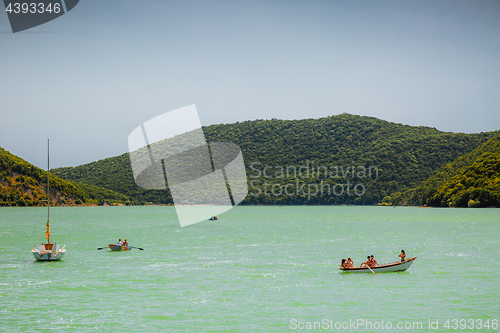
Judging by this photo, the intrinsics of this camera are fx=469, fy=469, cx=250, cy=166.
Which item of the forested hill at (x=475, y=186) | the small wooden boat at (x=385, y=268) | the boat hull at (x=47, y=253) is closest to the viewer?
the small wooden boat at (x=385, y=268)

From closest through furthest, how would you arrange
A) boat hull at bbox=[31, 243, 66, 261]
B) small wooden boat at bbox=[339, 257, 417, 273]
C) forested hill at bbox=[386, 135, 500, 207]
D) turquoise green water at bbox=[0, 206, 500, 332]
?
turquoise green water at bbox=[0, 206, 500, 332] → small wooden boat at bbox=[339, 257, 417, 273] → boat hull at bbox=[31, 243, 66, 261] → forested hill at bbox=[386, 135, 500, 207]

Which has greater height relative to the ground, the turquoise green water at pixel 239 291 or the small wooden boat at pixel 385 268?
the small wooden boat at pixel 385 268

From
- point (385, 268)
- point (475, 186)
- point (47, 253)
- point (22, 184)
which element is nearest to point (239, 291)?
point (385, 268)

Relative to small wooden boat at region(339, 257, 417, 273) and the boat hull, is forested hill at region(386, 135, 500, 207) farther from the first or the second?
the boat hull

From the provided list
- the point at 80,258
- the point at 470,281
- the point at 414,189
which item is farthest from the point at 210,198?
the point at 470,281

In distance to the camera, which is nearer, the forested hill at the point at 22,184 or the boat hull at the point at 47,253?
the boat hull at the point at 47,253

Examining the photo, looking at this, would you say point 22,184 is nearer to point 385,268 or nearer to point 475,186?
point 475,186

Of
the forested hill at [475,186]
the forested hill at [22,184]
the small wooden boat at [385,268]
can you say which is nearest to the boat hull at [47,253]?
the small wooden boat at [385,268]

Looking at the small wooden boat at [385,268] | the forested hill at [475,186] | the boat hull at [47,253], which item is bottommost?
the small wooden boat at [385,268]

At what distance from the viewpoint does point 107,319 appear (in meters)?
22.9

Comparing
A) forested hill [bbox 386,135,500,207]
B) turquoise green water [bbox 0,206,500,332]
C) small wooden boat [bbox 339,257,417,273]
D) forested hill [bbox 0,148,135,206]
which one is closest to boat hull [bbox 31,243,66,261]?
turquoise green water [bbox 0,206,500,332]

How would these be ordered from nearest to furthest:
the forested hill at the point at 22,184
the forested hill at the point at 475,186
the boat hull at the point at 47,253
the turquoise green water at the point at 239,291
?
the turquoise green water at the point at 239,291
the boat hull at the point at 47,253
the forested hill at the point at 475,186
the forested hill at the point at 22,184

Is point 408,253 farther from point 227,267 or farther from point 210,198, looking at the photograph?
point 210,198

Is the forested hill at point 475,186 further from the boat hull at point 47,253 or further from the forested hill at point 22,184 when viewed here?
the forested hill at point 22,184
